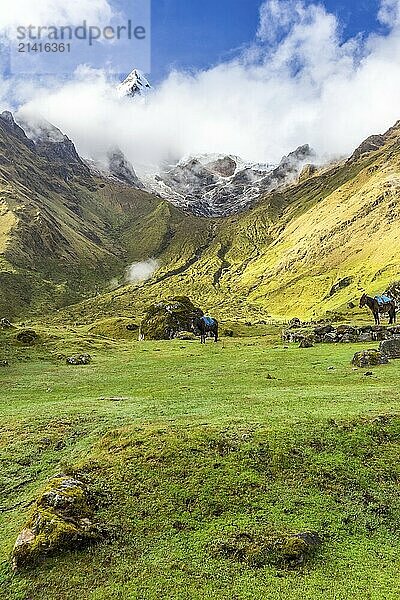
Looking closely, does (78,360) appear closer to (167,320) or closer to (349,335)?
(167,320)

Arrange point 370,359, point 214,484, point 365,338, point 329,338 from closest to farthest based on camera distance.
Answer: point 214,484 < point 370,359 < point 365,338 < point 329,338

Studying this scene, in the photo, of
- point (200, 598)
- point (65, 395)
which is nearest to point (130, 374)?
point (65, 395)

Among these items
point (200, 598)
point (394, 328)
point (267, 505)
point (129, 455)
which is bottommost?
point (200, 598)

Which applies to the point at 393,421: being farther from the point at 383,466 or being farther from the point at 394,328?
the point at 394,328

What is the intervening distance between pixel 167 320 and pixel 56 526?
7149 centimetres

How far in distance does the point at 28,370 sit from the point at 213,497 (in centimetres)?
3500

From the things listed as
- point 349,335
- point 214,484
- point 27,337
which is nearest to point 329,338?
point 349,335

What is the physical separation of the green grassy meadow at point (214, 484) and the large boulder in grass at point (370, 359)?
672 cm

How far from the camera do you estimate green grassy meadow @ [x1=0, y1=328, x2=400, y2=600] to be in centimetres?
1559

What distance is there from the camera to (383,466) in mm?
21297

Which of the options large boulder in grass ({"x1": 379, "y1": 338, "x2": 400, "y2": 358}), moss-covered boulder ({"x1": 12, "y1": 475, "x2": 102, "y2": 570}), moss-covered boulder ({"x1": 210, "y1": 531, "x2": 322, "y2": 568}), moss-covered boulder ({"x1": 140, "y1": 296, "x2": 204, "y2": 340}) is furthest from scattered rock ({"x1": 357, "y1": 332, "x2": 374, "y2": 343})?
moss-covered boulder ({"x1": 12, "y1": 475, "x2": 102, "y2": 570})

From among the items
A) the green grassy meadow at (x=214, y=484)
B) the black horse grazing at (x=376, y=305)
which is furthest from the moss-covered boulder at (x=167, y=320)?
the green grassy meadow at (x=214, y=484)

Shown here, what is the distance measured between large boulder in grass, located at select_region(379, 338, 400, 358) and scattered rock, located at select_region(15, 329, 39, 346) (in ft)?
151

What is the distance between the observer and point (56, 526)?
17.0 meters
